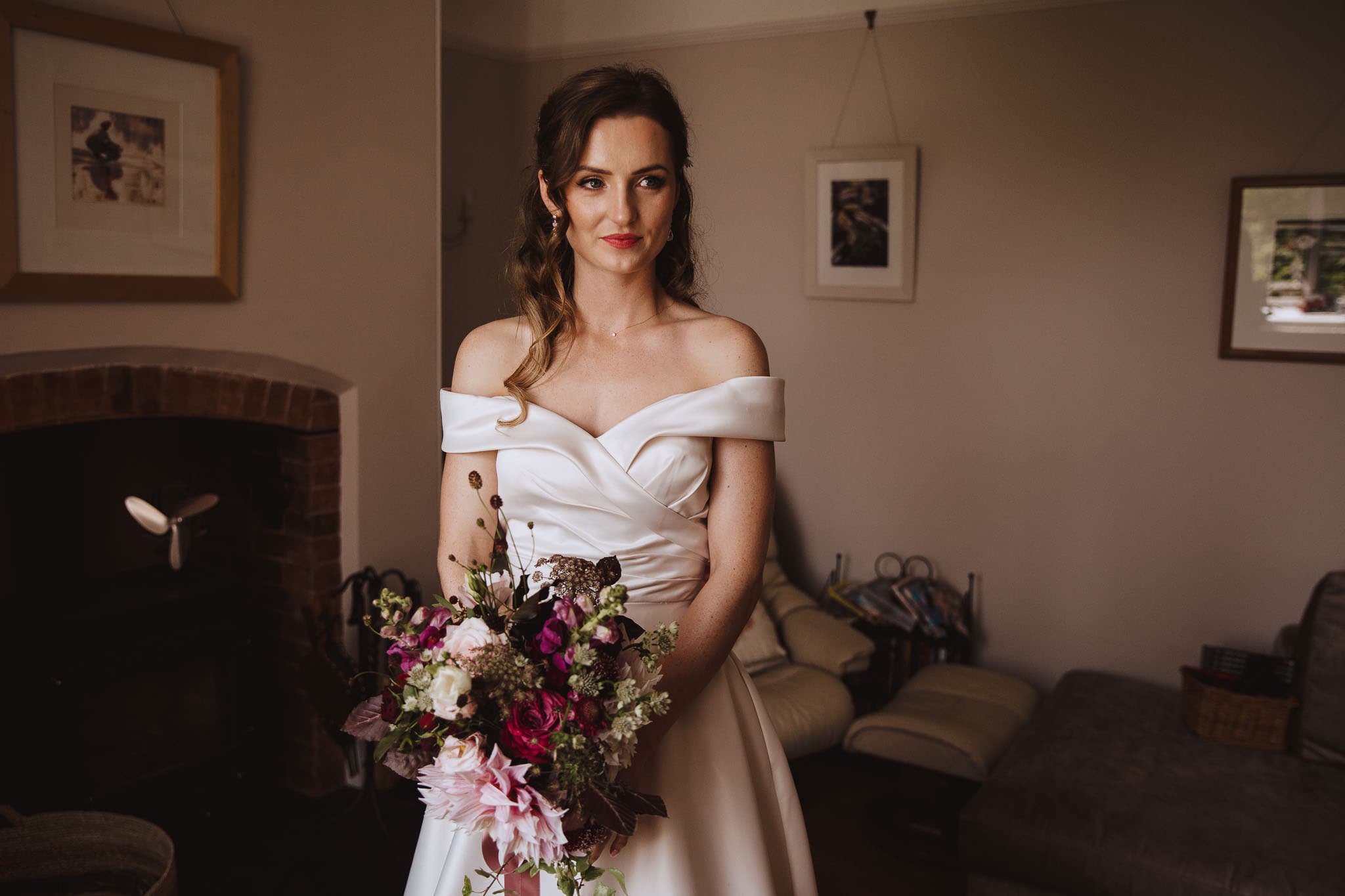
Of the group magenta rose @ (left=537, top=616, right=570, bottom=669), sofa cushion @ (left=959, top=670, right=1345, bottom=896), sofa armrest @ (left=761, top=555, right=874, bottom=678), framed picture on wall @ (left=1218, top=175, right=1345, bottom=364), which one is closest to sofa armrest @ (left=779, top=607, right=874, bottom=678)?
sofa armrest @ (left=761, top=555, right=874, bottom=678)

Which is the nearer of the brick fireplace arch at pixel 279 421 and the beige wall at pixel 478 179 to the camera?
the brick fireplace arch at pixel 279 421

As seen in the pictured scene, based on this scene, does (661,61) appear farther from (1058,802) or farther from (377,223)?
(1058,802)

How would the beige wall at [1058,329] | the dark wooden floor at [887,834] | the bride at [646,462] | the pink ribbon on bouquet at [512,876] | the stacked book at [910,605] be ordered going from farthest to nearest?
the stacked book at [910,605], the beige wall at [1058,329], the dark wooden floor at [887,834], the bride at [646,462], the pink ribbon on bouquet at [512,876]

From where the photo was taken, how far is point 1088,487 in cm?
407

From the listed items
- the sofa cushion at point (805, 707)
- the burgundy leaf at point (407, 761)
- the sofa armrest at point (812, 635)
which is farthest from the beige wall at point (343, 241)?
the burgundy leaf at point (407, 761)

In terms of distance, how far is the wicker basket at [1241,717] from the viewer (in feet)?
10.7

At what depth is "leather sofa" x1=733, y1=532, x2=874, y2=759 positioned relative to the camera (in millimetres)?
3555

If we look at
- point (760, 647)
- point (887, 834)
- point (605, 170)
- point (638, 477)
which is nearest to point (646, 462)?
point (638, 477)

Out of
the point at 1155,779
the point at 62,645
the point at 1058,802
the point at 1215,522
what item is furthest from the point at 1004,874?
the point at 62,645

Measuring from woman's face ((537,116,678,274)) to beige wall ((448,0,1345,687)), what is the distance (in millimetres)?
2917

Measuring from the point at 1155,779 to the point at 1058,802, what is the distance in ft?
1.21

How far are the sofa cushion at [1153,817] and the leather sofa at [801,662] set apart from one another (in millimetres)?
618

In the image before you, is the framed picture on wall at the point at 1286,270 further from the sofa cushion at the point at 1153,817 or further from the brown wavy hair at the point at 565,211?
the brown wavy hair at the point at 565,211

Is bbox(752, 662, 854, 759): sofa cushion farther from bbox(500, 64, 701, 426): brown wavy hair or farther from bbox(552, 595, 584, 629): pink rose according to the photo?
bbox(552, 595, 584, 629): pink rose
